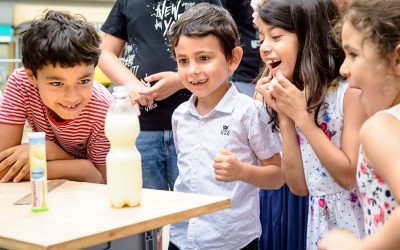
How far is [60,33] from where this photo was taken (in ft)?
5.91

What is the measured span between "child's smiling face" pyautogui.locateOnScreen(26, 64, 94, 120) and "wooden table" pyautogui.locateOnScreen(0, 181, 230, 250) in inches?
13.0

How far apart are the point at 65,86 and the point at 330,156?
31.1 inches

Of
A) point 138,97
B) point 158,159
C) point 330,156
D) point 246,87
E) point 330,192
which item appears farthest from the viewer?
point 246,87

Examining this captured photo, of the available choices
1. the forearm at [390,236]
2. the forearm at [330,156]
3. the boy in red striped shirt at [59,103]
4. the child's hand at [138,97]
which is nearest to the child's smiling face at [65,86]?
the boy in red striped shirt at [59,103]

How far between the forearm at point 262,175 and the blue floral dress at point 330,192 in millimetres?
116

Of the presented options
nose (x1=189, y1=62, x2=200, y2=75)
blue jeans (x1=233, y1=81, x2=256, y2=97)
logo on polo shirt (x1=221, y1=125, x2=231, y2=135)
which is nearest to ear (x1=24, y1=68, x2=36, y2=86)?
nose (x1=189, y1=62, x2=200, y2=75)

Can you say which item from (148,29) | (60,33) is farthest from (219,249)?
(148,29)

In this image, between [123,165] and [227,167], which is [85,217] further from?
[227,167]

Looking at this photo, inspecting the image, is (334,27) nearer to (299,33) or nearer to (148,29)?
(299,33)

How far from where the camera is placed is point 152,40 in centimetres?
231

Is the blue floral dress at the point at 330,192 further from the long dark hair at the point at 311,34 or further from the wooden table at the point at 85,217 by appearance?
the wooden table at the point at 85,217

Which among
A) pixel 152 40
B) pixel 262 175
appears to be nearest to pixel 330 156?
pixel 262 175

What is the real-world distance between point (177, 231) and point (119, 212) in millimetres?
635

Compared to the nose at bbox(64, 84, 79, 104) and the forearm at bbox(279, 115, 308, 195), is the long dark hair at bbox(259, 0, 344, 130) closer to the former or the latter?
the forearm at bbox(279, 115, 308, 195)
